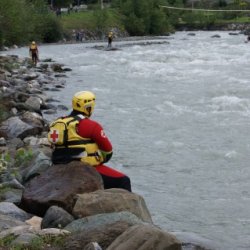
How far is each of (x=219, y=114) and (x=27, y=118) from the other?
6.26 metres

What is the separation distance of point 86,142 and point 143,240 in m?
2.73

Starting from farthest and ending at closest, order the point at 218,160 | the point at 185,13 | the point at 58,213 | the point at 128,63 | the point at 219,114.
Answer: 1. the point at 185,13
2. the point at 128,63
3. the point at 219,114
4. the point at 218,160
5. the point at 58,213

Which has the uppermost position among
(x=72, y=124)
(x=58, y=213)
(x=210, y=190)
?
(x=72, y=124)

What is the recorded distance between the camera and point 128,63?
125 feet

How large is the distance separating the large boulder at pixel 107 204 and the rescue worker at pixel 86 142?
92 centimetres

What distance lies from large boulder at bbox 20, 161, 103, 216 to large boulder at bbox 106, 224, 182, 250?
1.77 metres

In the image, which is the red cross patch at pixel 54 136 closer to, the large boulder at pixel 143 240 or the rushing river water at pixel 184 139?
the rushing river water at pixel 184 139

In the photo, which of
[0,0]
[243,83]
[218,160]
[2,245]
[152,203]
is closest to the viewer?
[2,245]

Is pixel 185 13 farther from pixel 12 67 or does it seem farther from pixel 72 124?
pixel 72 124

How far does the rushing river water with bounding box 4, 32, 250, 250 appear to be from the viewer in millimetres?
10047

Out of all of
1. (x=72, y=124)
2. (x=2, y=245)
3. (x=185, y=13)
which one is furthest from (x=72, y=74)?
(x=185, y=13)

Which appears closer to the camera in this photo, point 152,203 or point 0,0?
point 152,203

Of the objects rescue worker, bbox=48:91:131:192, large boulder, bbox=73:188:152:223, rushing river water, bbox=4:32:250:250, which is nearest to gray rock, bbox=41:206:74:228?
large boulder, bbox=73:188:152:223

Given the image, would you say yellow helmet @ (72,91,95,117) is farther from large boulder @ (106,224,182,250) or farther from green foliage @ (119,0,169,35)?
green foliage @ (119,0,169,35)
